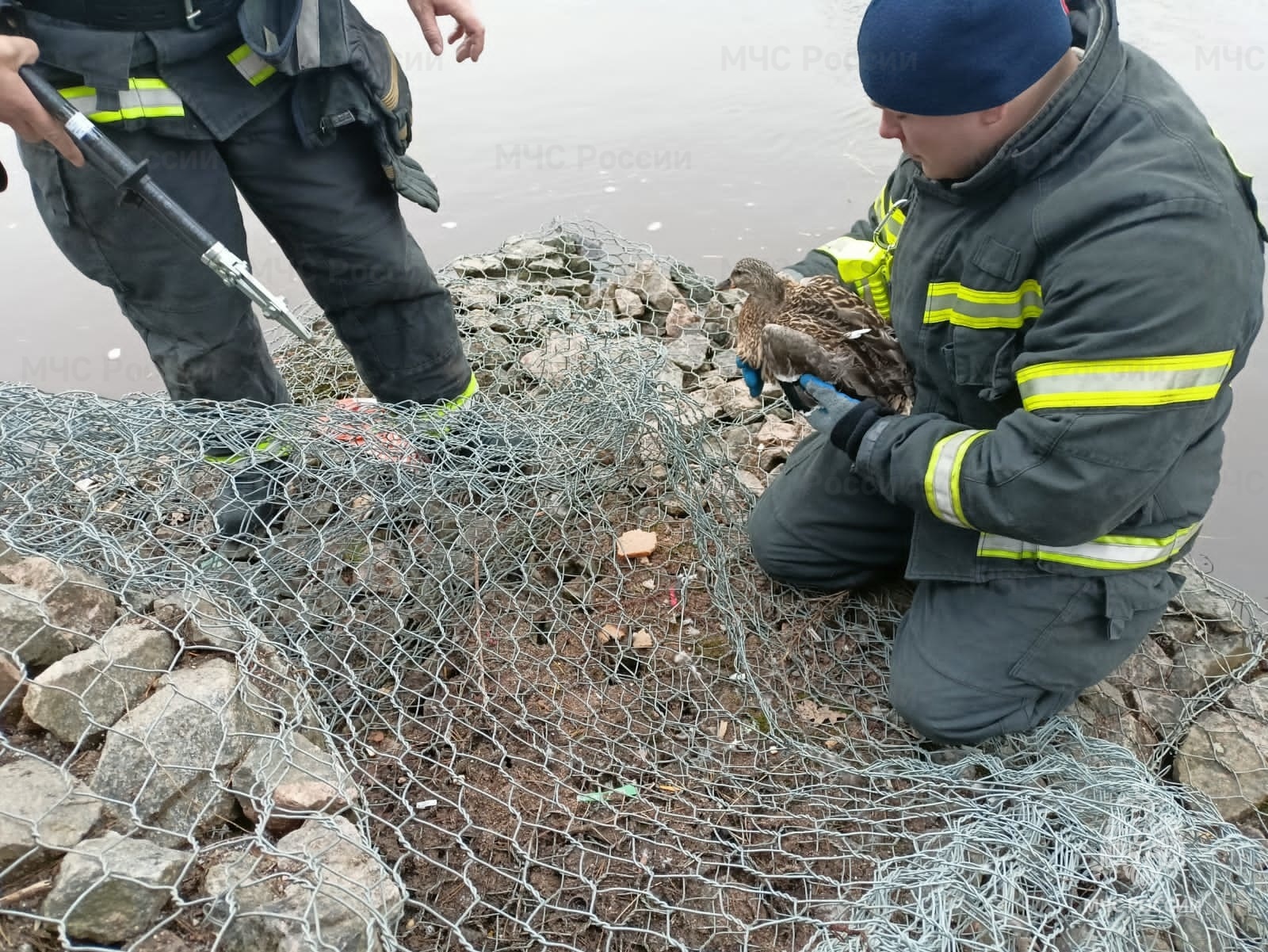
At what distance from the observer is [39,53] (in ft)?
7.02

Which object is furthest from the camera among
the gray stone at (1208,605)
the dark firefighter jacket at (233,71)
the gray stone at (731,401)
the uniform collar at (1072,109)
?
the gray stone at (731,401)

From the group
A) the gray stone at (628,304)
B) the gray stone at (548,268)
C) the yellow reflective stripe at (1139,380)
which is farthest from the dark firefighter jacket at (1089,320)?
the gray stone at (548,268)

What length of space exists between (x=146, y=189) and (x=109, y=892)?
5.46 ft

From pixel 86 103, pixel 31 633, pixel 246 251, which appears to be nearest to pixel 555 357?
pixel 246 251

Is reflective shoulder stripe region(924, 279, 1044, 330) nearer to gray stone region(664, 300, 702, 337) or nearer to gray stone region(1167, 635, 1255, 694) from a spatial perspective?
Result: gray stone region(1167, 635, 1255, 694)

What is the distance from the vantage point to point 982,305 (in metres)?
2.03

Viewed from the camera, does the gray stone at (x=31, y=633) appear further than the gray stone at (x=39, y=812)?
Yes

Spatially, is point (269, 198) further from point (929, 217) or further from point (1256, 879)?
point (1256, 879)

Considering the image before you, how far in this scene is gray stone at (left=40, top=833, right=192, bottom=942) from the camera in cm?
139

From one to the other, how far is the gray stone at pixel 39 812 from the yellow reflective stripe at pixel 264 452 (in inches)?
35.0

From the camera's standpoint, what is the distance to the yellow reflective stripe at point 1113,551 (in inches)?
83.0

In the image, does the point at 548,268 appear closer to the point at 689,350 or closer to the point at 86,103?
the point at 689,350

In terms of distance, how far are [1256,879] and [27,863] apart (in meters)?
2.47

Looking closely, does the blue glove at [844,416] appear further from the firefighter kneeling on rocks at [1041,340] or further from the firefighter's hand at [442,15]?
the firefighter's hand at [442,15]
